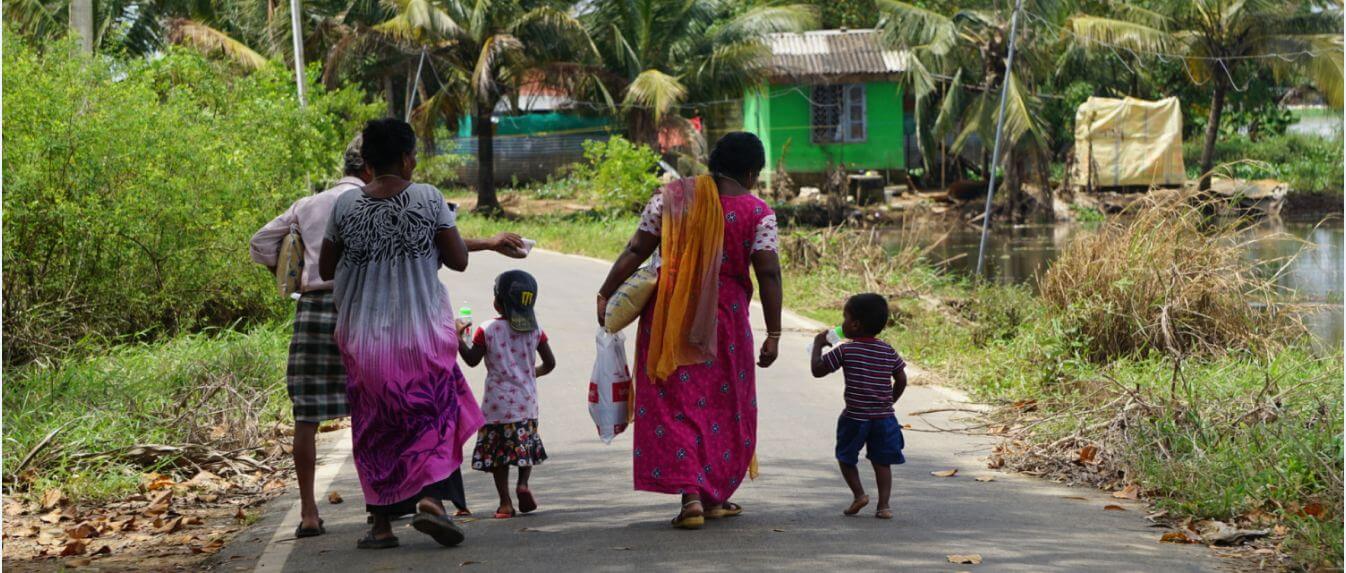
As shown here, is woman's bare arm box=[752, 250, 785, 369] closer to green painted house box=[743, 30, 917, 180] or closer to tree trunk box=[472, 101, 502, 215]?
tree trunk box=[472, 101, 502, 215]

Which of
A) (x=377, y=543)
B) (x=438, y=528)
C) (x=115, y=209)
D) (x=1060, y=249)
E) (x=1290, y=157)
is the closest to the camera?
(x=438, y=528)

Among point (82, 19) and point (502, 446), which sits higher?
point (82, 19)

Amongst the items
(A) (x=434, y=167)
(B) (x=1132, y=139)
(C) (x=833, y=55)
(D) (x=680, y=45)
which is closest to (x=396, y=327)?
(A) (x=434, y=167)

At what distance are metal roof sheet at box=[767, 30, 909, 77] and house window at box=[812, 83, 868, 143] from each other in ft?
3.07

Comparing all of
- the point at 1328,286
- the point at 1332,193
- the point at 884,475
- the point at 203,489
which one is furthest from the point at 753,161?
the point at 1332,193

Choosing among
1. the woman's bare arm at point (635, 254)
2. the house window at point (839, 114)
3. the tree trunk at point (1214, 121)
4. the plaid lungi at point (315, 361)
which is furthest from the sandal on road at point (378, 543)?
the house window at point (839, 114)

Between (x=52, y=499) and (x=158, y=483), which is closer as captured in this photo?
(x=52, y=499)

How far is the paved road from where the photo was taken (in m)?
5.59

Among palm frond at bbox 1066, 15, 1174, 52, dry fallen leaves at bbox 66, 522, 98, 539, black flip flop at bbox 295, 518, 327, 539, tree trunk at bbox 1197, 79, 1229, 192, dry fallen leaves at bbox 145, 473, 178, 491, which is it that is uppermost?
palm frond at bbox 1066, 15, 1174, 52

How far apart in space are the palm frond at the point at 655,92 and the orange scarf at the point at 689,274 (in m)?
25.2

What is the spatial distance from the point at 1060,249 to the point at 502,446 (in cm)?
1375

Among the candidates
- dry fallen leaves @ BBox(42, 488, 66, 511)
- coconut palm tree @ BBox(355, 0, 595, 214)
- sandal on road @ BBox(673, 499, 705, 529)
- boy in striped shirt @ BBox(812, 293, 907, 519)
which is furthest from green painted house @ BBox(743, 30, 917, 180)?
sandal on road @ BBox(673, 499, 705, 529)

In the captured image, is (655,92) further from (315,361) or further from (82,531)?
(315,361)

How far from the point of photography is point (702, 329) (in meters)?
6.07
